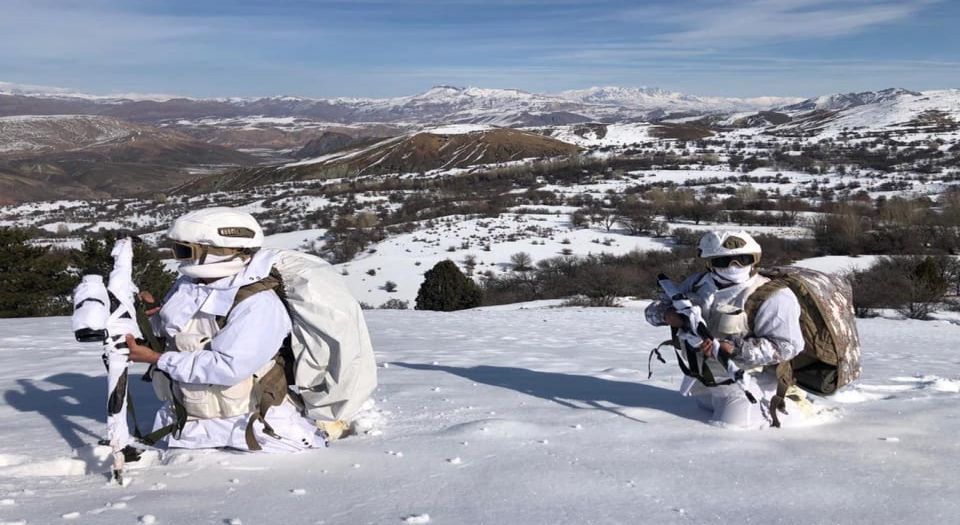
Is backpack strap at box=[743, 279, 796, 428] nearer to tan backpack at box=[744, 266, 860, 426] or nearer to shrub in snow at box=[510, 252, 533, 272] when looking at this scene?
tan backpack at box=[744, 266, 860, 426]

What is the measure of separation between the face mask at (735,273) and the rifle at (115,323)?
11.3 feet

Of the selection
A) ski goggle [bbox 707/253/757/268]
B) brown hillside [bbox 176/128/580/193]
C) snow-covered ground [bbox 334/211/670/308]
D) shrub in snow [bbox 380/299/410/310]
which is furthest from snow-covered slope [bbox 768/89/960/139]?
ski goggle [bbox 707/253/757/268]

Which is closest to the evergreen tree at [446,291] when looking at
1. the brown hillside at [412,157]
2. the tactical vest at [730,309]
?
the tactical vest at [730,309]

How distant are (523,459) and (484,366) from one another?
4002mm

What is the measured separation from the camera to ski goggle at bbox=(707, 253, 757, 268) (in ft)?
14.0

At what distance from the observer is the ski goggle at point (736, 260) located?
4.28 meters

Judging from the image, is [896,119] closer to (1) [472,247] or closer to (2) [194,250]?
(1) [472,247]

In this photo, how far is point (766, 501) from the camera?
3293mm

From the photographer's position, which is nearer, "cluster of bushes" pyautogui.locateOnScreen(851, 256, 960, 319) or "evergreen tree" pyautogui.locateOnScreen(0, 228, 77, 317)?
"evergreen tree" pyautogui.locateOnScreen(0, 228, 77, 317)

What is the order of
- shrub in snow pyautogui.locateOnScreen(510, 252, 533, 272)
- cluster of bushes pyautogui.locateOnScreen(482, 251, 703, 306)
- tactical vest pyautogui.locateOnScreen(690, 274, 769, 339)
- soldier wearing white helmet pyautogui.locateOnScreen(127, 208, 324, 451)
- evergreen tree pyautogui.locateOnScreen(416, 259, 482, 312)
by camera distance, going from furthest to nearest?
shrub in snow pyautogui.locateOnScreen(510, 252, 533, 272) → cluster of bushes pyautogui.locateOnScreen(482, 251, 703, 306) → evergreen tree pyautogui.locateOnScreen(416, 259, 482, 312) → tactical vest pyautogui.locateOnScreen(690, 274, 769, 339) → soldier wearing white helmet pyautogui.locateOnScreen(127, 208, 324, 451)

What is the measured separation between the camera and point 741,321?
14.2ft

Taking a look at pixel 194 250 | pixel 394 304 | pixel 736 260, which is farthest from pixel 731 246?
pixel 394 304

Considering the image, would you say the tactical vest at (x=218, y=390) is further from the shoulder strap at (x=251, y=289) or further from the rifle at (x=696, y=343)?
the rifle at (x=696, y=343)

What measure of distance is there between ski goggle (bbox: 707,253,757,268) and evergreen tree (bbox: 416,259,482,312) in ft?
72.1
